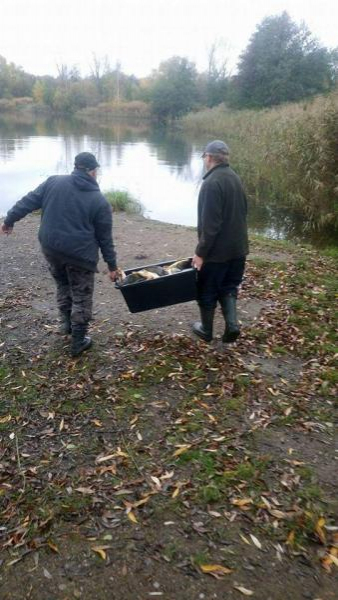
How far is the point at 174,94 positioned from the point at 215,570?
56243 mm

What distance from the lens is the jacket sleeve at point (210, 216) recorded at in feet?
12.6

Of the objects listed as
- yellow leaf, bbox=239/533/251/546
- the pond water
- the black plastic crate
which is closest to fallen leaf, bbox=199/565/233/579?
yellow leaf, bbox=239/533/251/546

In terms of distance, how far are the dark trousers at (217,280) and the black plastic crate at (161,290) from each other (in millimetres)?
136

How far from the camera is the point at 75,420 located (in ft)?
11.5

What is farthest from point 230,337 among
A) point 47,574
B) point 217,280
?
point 47,574

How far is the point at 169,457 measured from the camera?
312 centimetres

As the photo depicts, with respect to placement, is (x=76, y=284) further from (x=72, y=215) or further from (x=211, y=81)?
(x=211, y=81)

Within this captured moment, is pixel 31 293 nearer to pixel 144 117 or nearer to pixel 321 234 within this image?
pixel 321 234

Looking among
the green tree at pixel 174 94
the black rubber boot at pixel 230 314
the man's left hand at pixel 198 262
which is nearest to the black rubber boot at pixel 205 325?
the black rubber boot at pixel 230 314

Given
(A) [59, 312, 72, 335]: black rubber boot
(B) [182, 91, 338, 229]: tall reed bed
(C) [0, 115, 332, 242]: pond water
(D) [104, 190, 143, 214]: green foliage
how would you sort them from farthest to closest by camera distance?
(C) [0, 115, 332, 242]: pond water < (D) [104, 190, 143, 214]: green foliage < (B) [182, 91, 338, 229]: tall reed bed < (A) [59, 312, 72, 335]: black rubber boot

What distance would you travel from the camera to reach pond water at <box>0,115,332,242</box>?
1238 cm

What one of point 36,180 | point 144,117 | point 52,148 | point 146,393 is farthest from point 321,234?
point 144,117

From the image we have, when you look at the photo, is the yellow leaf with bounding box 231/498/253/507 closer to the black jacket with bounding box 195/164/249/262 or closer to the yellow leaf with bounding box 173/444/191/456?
the yellow leaf with bounding box 173/444/191/456

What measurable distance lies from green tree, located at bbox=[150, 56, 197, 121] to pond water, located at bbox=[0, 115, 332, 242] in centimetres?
2249
